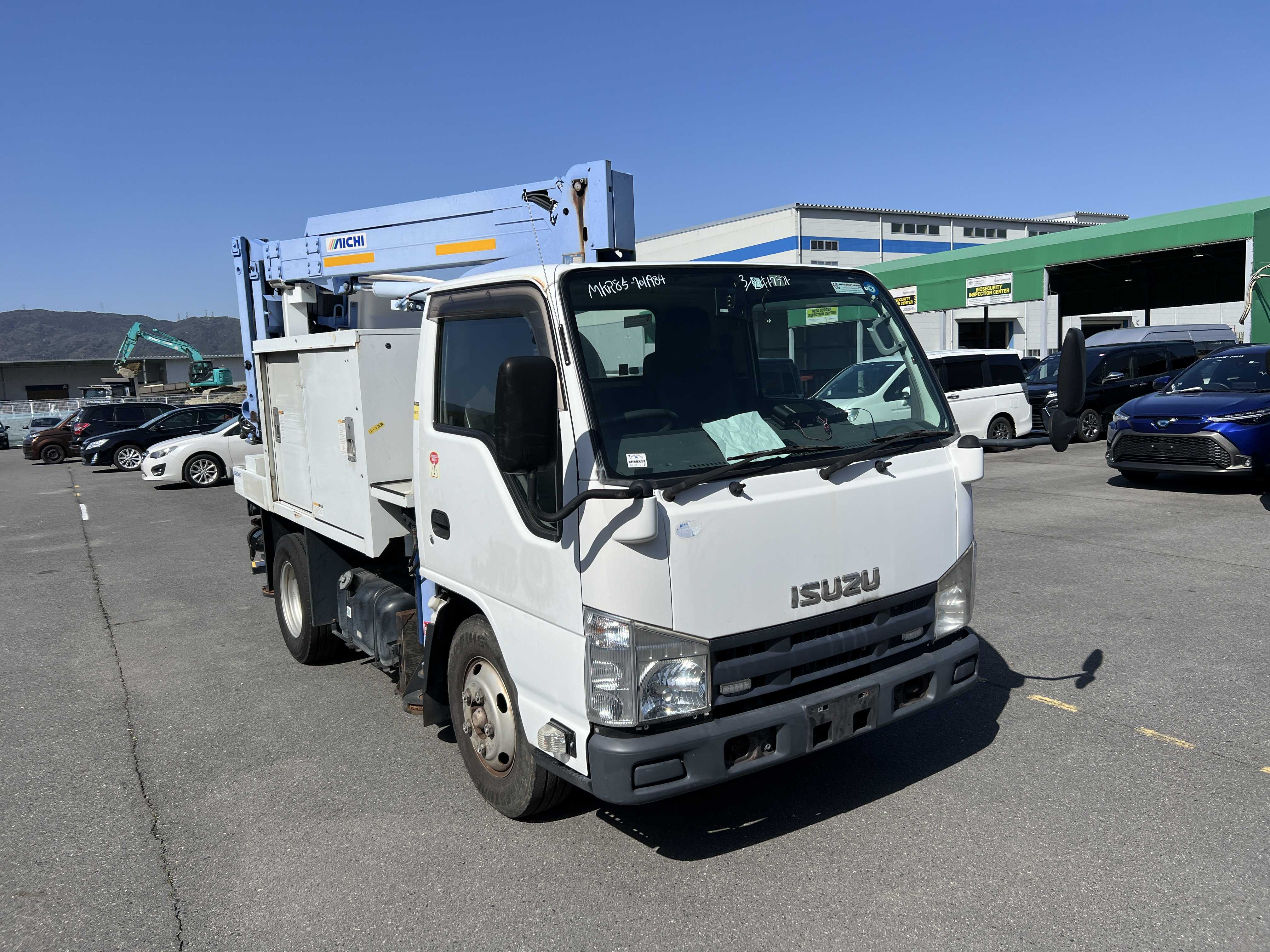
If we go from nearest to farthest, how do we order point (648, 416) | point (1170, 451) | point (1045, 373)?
1. point (648, 416)
2. point (1170, 451)
3. point (1045, 373)

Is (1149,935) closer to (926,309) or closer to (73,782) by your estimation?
(73,782)

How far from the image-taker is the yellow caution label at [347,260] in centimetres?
638

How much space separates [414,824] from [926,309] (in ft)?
95.0

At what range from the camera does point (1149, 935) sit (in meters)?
2.92

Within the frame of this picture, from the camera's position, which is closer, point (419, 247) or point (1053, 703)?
point (1053, 703)

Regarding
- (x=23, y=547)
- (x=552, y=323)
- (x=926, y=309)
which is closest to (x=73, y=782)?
(x=552, y=323)

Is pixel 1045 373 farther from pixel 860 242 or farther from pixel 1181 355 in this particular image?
pixel 860 242

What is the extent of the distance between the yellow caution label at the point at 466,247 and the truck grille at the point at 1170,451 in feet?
31.9

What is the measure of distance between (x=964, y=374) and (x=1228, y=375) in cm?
472

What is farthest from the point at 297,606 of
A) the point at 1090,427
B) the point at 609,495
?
the point at 1090,427

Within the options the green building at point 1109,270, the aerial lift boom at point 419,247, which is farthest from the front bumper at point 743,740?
the green building at point 1109,270

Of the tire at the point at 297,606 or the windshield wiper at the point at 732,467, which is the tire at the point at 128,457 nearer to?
the tire at the point at 297,606

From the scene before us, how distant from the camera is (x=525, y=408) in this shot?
9.53 ft

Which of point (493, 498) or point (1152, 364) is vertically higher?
point (1152, 364)
